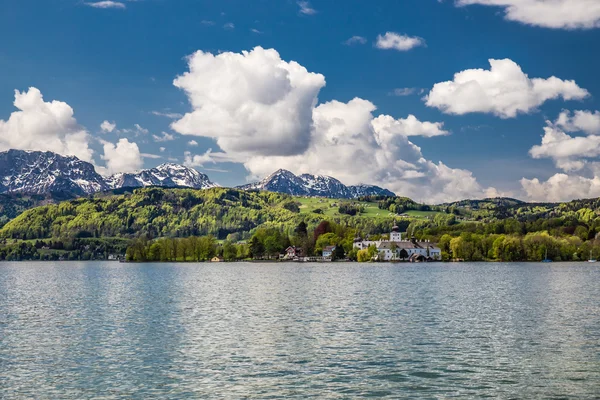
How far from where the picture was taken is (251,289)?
9888 centimetres

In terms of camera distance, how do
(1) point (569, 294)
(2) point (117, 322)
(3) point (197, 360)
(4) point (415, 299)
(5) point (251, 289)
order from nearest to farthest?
(3) point (197, 360), (2) point (117, 322), (4) point (415, 299), (1) point (569, 294), (5) point (251, 289)

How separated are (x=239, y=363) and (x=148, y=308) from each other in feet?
117

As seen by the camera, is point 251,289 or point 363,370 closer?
point 363,370

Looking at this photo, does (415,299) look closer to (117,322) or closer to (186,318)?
(186,318)

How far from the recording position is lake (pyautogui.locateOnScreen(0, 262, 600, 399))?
31.1 m

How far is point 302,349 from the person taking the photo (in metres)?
41.5

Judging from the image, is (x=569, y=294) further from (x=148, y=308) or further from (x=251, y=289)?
(x=148, y=308)

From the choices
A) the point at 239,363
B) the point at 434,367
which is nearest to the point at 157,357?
the point at 239,363

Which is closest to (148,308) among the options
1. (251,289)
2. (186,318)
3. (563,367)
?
(186,318)

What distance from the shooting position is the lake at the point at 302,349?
102ft

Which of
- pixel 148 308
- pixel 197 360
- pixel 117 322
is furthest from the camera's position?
pixel 148 308

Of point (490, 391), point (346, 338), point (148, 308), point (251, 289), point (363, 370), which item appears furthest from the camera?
point (251, 289)

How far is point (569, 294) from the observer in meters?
85.5

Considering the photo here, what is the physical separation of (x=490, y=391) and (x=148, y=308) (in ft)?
158
